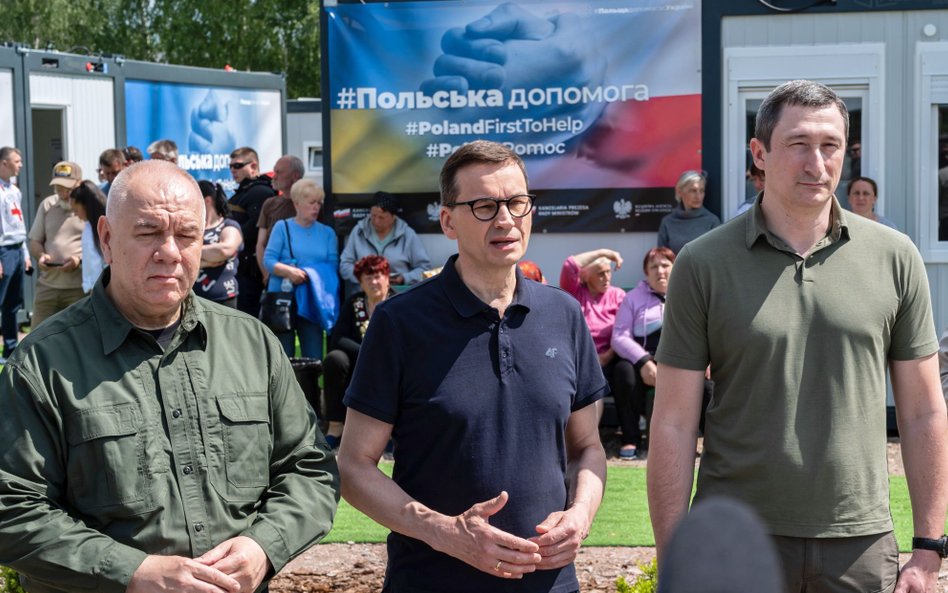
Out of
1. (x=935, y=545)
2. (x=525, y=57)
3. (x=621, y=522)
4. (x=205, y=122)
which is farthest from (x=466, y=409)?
(x=205, y=122)

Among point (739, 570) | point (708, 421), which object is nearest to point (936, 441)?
point (708, 421)

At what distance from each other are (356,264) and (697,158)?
8.89ft

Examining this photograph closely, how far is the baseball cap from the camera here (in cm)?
1198

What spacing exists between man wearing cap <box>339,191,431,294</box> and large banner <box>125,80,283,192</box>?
26.6 ft

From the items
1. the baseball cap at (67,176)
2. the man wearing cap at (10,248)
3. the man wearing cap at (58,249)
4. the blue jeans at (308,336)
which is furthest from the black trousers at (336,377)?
the man wearing cap at (10,248)

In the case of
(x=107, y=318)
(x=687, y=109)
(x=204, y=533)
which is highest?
(x=687, y=109)

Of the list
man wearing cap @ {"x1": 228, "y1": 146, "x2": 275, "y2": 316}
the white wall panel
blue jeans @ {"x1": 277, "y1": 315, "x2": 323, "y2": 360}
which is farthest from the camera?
the white wall panel

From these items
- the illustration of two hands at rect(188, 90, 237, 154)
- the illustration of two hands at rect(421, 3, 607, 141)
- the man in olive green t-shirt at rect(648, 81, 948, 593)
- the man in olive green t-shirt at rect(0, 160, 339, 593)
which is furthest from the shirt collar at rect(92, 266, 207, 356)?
the illustration of two hands at rect(188, 90, 237, 154)

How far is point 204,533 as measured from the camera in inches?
114

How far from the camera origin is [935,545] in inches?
126

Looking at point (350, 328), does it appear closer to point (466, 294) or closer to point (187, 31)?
point (466, 294)

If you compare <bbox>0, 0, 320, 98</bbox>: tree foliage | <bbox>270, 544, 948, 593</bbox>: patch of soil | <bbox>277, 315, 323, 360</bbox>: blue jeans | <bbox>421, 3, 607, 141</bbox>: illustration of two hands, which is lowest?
<bbox>270, 544, 948, 593</bbox>: patch of soil

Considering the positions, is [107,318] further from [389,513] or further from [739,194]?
[739,194]

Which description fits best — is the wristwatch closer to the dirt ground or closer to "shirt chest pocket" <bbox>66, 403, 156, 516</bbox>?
"shirt chest pocket" <bbox>66, 403, 156, 516</bbox>
